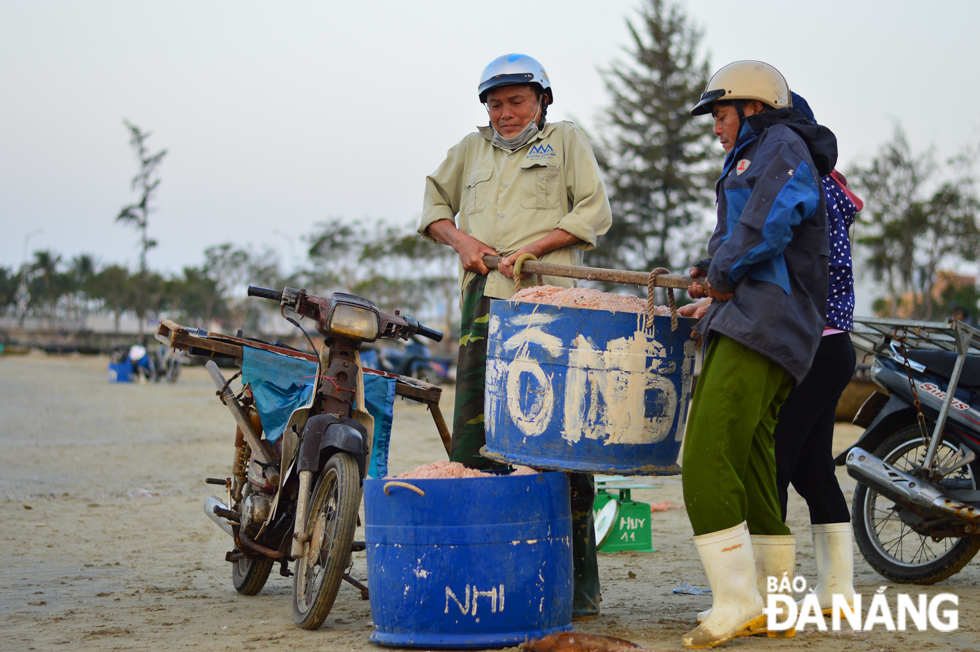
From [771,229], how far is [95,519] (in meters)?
5.75

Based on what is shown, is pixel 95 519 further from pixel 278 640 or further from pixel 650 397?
pixel 650 397

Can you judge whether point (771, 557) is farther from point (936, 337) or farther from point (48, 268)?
point (48, 268)

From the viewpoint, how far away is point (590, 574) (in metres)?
3.68

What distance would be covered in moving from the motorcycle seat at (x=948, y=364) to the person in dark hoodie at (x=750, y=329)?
1804 millimetres

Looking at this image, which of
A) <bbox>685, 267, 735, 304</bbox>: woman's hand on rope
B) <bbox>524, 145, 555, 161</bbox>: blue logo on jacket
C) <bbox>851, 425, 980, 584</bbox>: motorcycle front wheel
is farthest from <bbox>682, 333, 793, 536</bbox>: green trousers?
<bbox>851, 425, 980, 584</bbox>: motorcycle front wheel

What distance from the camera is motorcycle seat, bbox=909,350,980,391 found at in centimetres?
441

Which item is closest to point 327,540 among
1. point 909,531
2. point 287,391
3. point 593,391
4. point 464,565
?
point 464,565

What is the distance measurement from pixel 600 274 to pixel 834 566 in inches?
58.6

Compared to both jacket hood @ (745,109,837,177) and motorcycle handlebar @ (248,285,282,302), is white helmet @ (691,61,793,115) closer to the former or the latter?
jacket hood @ (745,109,837,177)

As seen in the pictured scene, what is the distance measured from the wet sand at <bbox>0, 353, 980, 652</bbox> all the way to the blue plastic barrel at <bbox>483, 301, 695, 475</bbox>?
26.3 inches

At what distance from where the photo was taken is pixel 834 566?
11.5ft

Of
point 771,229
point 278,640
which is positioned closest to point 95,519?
point 278,640

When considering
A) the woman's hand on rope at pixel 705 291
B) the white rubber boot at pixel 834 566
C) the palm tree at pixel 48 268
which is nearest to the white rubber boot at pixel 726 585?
the white rubber boot at pixel 834 566

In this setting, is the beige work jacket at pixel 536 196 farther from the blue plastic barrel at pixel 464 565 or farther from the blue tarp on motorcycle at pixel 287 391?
the blue plastic barrel at pixel 464 565
